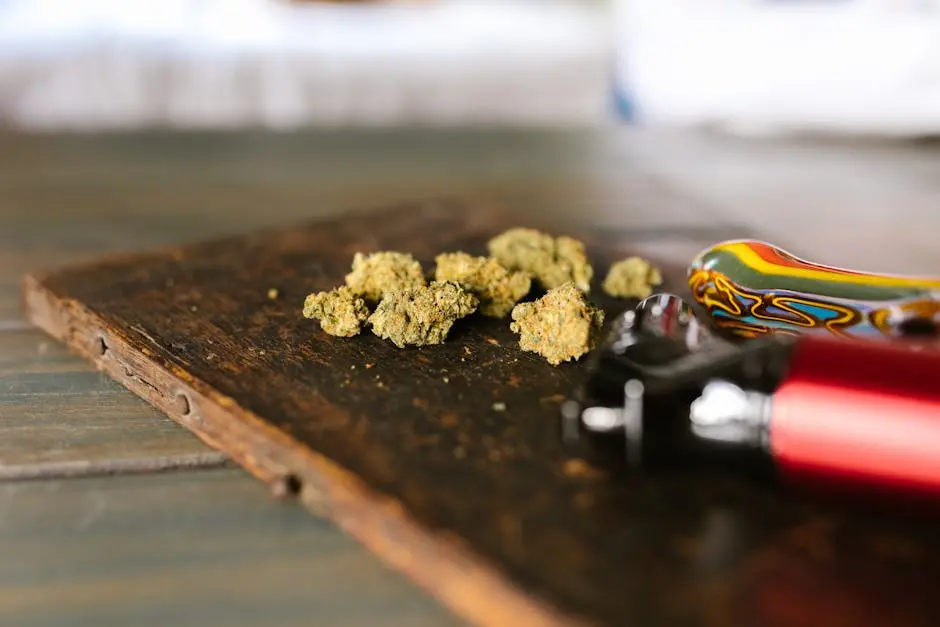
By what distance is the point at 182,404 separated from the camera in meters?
0.50

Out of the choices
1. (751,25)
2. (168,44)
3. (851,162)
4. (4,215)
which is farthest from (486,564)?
(168,44)

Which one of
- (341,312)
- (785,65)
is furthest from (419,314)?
(785,65)

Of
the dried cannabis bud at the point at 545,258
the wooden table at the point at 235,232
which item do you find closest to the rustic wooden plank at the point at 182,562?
the wooden table at the point at 235,232

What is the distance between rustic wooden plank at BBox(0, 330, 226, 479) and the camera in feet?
1.54

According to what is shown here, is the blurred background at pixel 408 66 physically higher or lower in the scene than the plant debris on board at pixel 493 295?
higher

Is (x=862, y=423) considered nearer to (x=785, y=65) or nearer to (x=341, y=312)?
(x=341, y=312)

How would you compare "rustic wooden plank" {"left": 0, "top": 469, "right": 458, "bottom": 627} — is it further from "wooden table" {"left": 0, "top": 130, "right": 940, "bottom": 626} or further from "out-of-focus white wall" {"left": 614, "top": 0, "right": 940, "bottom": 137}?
"out-of-focus white wall" {"left": 614, "top": 0, "right": 940, "bottom": 137}

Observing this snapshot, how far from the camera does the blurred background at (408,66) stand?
1523mm

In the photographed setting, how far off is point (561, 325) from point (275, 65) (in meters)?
1.27

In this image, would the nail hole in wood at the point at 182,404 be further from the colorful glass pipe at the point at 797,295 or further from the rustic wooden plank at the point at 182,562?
the colorful glass pipe at the point at 797,295

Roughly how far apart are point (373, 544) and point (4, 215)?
762 mm

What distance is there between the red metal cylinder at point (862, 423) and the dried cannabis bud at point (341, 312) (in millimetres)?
250

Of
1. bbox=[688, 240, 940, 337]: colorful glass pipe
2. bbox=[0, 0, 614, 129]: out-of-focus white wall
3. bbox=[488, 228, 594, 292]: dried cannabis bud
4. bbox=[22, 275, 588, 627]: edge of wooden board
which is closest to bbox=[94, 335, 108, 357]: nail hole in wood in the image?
bbox=[22, 275, 588, 627]: edge of wooden board

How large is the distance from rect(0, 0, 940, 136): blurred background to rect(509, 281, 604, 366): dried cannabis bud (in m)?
1.13
